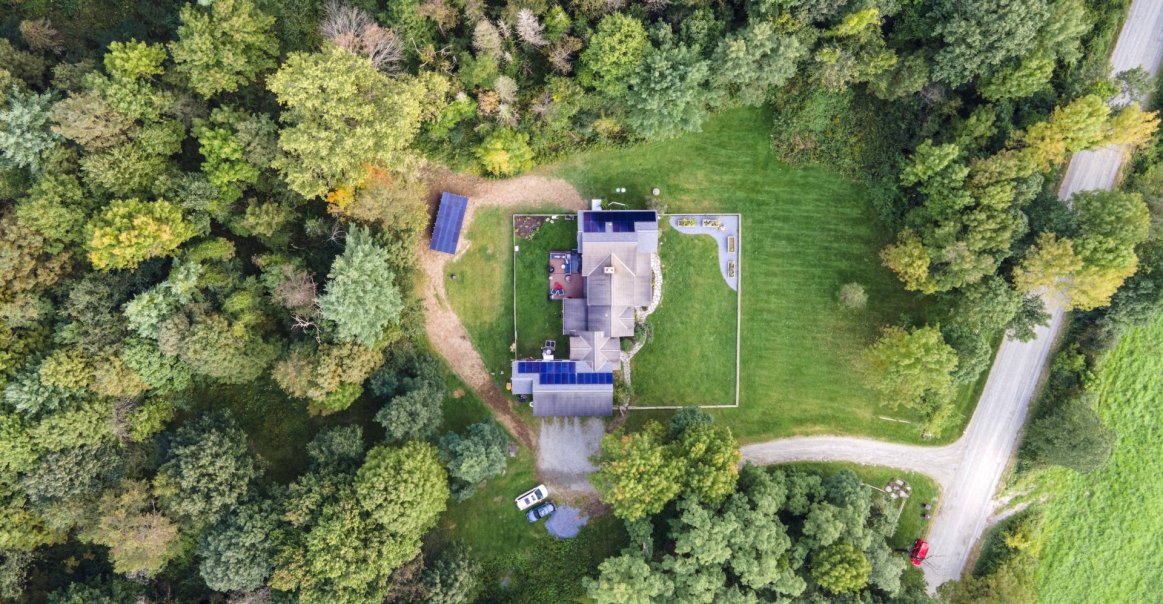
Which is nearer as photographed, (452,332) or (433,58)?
(433,58)

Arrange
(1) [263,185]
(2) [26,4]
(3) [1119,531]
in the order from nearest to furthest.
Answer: (1) [263,185] → (2) [26,4] → (3) [1119,531]

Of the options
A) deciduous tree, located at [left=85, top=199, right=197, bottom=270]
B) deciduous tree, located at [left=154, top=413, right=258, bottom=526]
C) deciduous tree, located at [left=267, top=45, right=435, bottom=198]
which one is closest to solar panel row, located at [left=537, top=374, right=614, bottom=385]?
deciduous tree, located at [left=267, top=45, right=435, bottom=198]

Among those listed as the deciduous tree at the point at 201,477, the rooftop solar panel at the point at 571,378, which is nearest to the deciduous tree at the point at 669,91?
the rooftop solar panel at the point at 571,378

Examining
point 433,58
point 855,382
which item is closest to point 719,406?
point 855,382

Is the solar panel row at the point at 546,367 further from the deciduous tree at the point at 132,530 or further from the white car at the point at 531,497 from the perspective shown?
the deciduous tree at the point at 132,530

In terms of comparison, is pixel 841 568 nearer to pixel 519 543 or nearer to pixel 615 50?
pixel 519 543

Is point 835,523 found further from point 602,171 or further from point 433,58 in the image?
point 433,58

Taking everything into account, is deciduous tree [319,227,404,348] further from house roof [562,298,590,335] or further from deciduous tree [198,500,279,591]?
deciduous tree [198,500,279,591]
